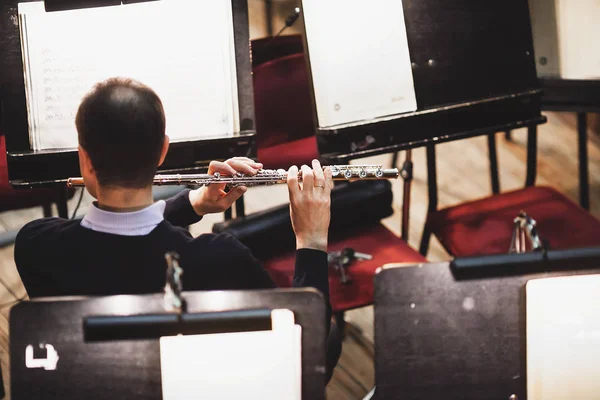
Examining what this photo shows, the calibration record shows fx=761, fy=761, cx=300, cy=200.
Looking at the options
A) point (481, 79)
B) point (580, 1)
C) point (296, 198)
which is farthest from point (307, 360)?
point (580, 1)

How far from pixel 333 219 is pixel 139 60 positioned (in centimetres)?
83

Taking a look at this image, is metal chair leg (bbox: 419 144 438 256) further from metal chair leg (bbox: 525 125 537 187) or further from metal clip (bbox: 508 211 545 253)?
metal clip (bbox: 508 211 545 253)

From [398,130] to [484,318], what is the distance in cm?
108

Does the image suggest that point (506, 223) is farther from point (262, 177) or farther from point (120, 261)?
point (120, 261)

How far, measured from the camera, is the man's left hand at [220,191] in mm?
1994

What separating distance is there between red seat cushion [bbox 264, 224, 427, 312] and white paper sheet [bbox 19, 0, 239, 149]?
48 cm

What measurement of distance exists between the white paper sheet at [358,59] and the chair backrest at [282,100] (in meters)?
0.45

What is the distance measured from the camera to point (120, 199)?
1584 millimetres

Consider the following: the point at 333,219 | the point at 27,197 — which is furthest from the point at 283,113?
the point at 27,197

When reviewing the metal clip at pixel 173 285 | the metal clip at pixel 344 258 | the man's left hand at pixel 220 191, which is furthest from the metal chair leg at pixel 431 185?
the metal clip at pixel 173 285

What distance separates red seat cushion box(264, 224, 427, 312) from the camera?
2361 millimetres

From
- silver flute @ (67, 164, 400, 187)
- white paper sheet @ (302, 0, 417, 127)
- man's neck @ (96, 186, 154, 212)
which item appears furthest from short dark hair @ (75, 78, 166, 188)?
white paper sheet @ (302, 0, 417, 127)

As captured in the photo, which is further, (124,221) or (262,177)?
(262,177)

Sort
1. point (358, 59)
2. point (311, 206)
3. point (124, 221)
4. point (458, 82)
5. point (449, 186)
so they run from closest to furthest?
point (124, 221) < point (311, 206) < point (358, 59) < point (458, 82) < point (449, 186)
